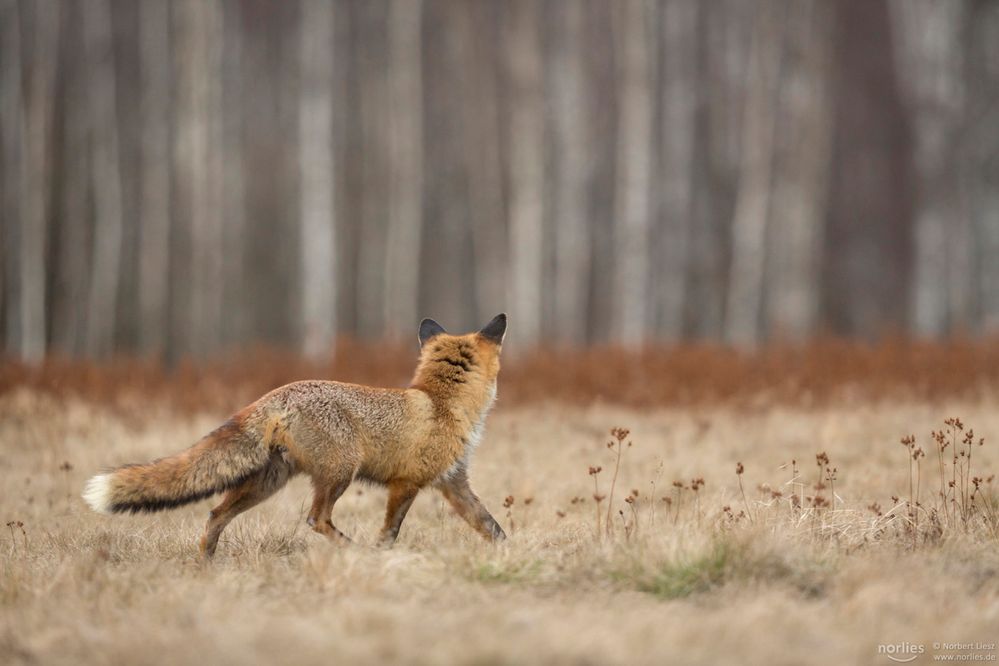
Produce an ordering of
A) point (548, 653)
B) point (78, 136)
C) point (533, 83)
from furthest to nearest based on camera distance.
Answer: point (78, 136) → point (533, 83) → point (548, 653)

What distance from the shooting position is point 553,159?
87.9 feet

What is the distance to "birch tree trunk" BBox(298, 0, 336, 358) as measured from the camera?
16.4 metres

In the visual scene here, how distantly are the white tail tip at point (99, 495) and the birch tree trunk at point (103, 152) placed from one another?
Result: 23271 millimetres

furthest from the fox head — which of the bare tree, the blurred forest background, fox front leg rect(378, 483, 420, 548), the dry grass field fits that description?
the bare tree

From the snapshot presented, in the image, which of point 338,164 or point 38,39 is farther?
point 338,164

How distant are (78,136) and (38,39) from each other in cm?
582

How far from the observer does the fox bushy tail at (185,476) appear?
18.3ft

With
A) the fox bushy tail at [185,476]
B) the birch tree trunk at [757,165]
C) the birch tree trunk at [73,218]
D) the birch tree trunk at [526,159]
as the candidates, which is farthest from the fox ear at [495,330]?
the birch tree trunk at [73,218]

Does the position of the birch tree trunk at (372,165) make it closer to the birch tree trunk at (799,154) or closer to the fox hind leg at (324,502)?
the birch tree trunk at (799,154)

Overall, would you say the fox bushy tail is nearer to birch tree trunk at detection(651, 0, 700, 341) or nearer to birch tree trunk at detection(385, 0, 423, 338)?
birch tree trunk at detection(385, 0, 423, 338)

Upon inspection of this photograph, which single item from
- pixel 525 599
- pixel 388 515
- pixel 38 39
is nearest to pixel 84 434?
pixel 388 515

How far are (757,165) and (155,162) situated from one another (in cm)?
1551

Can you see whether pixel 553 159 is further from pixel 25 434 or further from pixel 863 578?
pixel 863 578

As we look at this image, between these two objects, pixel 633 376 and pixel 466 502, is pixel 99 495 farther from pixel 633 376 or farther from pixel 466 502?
pixel 633 376
